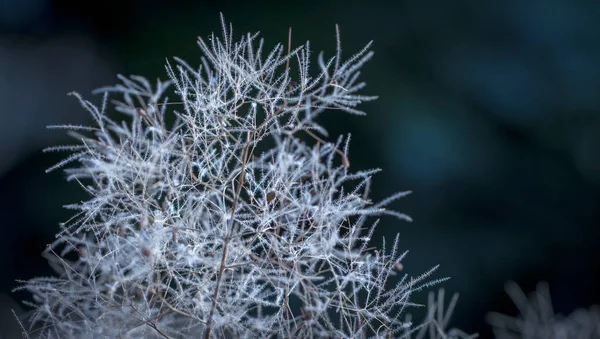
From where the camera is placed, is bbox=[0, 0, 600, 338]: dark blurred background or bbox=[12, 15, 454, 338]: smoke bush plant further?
bbox=[0, 0, 600, 338]: dark blurred background

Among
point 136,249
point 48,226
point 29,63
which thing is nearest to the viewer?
point 136,249

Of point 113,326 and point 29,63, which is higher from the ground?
point 113,326

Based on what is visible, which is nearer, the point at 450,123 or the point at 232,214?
the point at 232,214

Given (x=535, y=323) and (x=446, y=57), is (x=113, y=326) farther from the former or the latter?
(x=446, y=57)

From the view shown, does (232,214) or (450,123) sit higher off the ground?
(450,123)

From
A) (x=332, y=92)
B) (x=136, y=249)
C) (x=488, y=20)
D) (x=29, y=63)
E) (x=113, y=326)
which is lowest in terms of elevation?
(x=29, y=63)

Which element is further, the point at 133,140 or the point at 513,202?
the point at 513,202

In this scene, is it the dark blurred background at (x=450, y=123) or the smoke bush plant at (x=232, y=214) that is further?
the dark blurred background at (x=450, y=123)

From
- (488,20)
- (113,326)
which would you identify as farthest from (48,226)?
(113,326)
